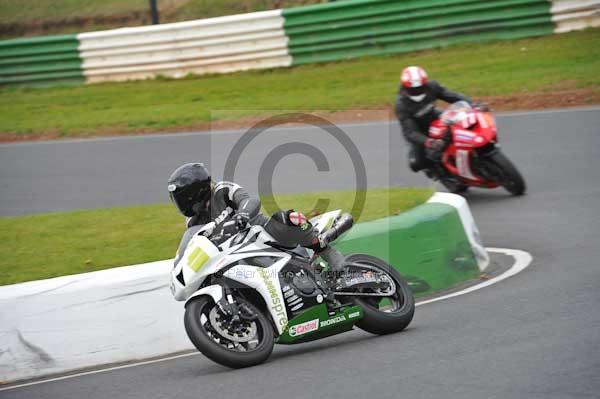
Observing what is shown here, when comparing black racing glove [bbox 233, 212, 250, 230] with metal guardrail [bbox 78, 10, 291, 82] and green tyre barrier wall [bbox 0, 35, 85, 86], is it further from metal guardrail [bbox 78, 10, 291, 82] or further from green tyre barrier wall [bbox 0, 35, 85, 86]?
green tyre barrier wall [bbox 0, 35, 85, 86]

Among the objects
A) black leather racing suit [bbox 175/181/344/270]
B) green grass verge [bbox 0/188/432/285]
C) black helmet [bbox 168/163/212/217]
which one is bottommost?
green grass verge [bbox 0/188/432/285]

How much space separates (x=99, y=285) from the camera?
23.0ft

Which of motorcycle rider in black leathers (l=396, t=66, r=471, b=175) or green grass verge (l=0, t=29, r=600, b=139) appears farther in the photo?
green grass verge (l=0, t=29, r=600, b=139)

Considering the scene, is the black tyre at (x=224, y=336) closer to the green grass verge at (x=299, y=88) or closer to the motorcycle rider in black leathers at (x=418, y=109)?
the motorcycle rider in black leathers at (x=418, y=109)

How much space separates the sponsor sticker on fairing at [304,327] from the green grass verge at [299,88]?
1020cm

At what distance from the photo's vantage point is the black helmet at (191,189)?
6359 mm

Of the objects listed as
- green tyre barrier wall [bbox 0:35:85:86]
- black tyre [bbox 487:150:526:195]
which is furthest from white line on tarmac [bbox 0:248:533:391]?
green tyre barrier wall [bbox 0:35:85:86]

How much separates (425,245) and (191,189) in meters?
2.51

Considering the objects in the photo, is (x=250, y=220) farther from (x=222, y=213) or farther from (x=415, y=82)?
(x=415, y=82)

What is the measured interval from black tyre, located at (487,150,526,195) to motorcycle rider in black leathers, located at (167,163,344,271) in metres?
4.70

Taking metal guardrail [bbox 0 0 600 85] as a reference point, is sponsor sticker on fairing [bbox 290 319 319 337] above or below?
below

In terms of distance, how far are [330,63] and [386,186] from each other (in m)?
7.67

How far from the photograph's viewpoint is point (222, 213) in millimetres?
6371

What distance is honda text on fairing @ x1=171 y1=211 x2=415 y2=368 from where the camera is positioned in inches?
239
